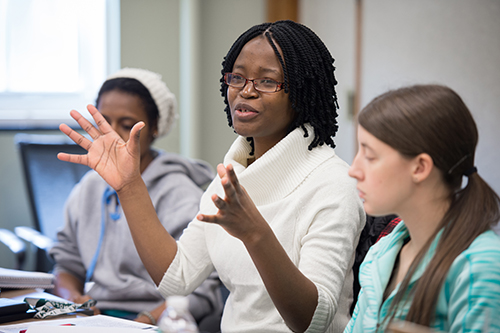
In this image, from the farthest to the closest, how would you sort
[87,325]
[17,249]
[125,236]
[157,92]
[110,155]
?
[17,249] < [157,92] < [125,236] < [110,155] < [87,325]

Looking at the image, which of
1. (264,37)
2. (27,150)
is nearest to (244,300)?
(264,37)

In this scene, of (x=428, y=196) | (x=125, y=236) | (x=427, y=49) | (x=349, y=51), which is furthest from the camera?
(x=349, y=51)

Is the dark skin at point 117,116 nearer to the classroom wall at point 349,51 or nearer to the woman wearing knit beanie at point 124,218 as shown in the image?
the woman wearing knit beanie at point 124,218

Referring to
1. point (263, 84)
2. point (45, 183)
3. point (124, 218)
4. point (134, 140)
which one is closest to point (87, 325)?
point (134, 140)

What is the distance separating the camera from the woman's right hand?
1201 millimetres

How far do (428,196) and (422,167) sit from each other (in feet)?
0.18

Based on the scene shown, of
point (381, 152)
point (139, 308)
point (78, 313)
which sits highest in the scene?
point (381, 152)

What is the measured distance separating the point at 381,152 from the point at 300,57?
44 cm

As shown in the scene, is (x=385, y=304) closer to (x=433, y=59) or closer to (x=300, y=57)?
(x=300, y=57)

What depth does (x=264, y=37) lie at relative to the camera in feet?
3.99

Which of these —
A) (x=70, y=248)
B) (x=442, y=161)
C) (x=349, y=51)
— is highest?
(x=349, y=51)

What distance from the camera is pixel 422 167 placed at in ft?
2.69

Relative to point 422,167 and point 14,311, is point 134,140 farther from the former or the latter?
point 422,167

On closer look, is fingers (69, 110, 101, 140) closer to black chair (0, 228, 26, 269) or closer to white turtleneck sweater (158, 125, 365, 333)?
white turtleneck sweater (158, 125, 365, 333)
